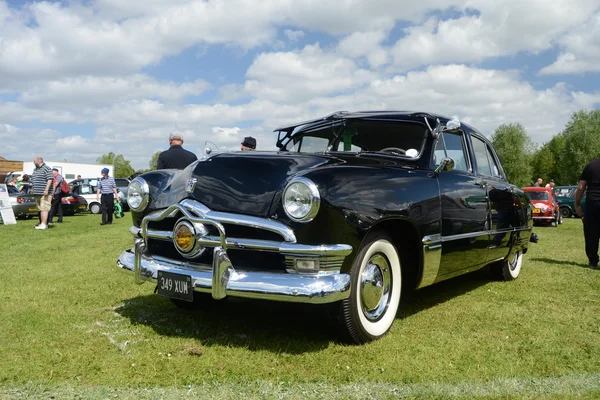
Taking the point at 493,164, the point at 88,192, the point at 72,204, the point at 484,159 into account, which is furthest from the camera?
the point at 88,192

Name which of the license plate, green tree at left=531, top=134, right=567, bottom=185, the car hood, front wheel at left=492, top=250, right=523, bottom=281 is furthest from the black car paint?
green tree at left=531, top=134, right=567, bottom=185

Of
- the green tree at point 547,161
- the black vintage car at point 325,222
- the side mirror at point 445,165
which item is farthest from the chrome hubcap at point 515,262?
the green tree at point 547,161

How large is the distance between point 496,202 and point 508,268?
1207mm

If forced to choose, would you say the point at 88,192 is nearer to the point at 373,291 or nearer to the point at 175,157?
the point at 175,157

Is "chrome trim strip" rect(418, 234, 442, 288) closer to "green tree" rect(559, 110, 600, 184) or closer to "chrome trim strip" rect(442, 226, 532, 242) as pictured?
"chrome trim strip" rect(442, 226, 532, 242)

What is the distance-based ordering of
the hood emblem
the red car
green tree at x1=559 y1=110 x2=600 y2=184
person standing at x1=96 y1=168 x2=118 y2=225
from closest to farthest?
1. the hood emblem
2. person standing at x1=96 y1=168 x2=118 y2=225
3. the red car
4. green tree at x1=559 y1=110 x2=600 y2=184

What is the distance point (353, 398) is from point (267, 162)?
1.67 m

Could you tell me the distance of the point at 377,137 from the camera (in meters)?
4.69

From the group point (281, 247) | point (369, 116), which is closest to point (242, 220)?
point (281, 247)

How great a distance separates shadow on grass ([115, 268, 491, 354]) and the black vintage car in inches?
12.8

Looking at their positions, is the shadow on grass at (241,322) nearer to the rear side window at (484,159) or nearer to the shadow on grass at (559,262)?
the rear side window at (484,159)

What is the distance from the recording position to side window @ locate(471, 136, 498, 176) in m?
5.39

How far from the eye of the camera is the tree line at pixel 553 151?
2373 inches

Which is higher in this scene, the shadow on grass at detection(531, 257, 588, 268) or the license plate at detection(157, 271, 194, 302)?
the license plate at detection(157, 271, 194, 302)
